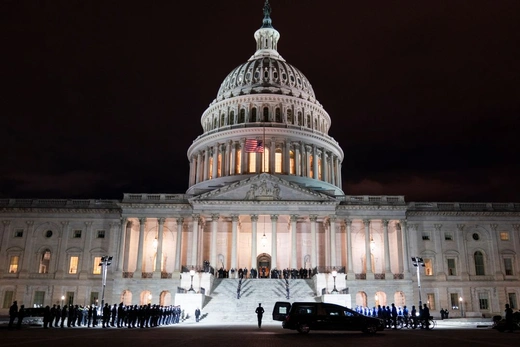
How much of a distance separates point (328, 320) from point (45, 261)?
52.3m

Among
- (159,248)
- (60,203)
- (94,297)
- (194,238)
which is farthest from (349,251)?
(60,203)

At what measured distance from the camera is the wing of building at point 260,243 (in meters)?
62.8

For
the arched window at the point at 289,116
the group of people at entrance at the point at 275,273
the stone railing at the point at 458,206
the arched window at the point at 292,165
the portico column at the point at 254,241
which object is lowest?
the group of people at entrance at the point at 275,273

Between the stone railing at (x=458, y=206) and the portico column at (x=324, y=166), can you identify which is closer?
the stone railing at (x=458, y=206)

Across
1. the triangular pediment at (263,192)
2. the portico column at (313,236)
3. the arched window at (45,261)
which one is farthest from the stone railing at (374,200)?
the arched window at (45,261)

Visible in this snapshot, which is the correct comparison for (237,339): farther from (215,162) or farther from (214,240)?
(215,162)

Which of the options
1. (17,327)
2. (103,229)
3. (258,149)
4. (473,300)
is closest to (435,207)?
(473,300)

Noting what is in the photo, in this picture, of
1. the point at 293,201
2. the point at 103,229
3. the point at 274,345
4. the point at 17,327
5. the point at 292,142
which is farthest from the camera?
the point at 292,142

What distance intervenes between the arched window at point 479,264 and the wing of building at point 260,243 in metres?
0.14

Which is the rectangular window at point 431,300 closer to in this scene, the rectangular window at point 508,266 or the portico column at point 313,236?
the rectangular window at point 508,266

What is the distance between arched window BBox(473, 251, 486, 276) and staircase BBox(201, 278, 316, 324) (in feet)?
83.9

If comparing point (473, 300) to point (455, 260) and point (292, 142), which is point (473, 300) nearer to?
point (455, 260)

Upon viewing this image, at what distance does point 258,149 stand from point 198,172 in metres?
17.8

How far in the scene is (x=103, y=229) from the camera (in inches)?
2672
